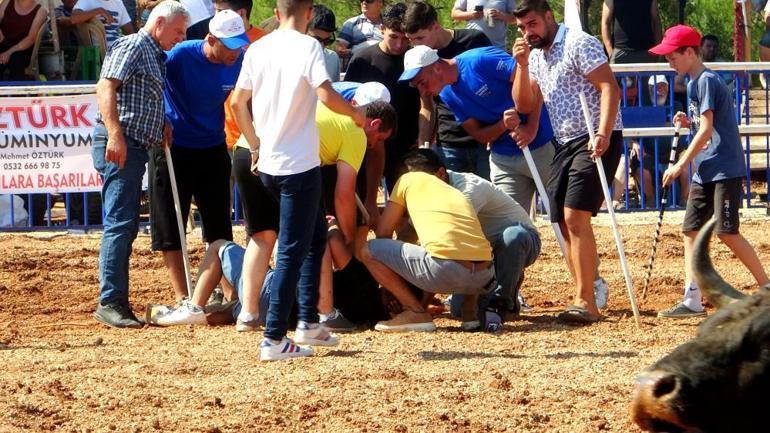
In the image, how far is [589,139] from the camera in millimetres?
9852

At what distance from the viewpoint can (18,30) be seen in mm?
15445

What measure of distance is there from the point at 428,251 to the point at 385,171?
1.91 meters

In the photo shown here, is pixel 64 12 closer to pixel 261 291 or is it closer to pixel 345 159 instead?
pixel 261 291

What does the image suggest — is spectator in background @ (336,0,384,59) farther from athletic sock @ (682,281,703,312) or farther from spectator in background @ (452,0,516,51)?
athletic sock @ (682,281,703,312)

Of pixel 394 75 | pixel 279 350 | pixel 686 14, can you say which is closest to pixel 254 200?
pixel 279 350

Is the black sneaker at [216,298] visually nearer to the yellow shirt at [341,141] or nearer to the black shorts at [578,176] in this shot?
the yellow shirt at [341,141]

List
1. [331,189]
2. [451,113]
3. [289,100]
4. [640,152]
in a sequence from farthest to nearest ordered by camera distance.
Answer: [640,152] < [451,113] < [331,189] < [289,100]

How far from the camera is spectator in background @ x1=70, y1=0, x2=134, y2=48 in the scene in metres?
15.8

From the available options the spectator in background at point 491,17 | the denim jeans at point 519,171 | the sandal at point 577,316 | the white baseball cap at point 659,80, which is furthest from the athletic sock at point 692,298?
the spectator in background at point 491,17

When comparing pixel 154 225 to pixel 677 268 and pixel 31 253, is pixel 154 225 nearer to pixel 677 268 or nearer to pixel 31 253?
pixel 31 253

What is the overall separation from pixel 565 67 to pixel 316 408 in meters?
3.57

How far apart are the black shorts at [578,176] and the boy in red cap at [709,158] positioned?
0.44 m

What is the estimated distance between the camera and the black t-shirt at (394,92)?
11.1m

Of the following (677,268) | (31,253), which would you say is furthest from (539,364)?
(31,253)
